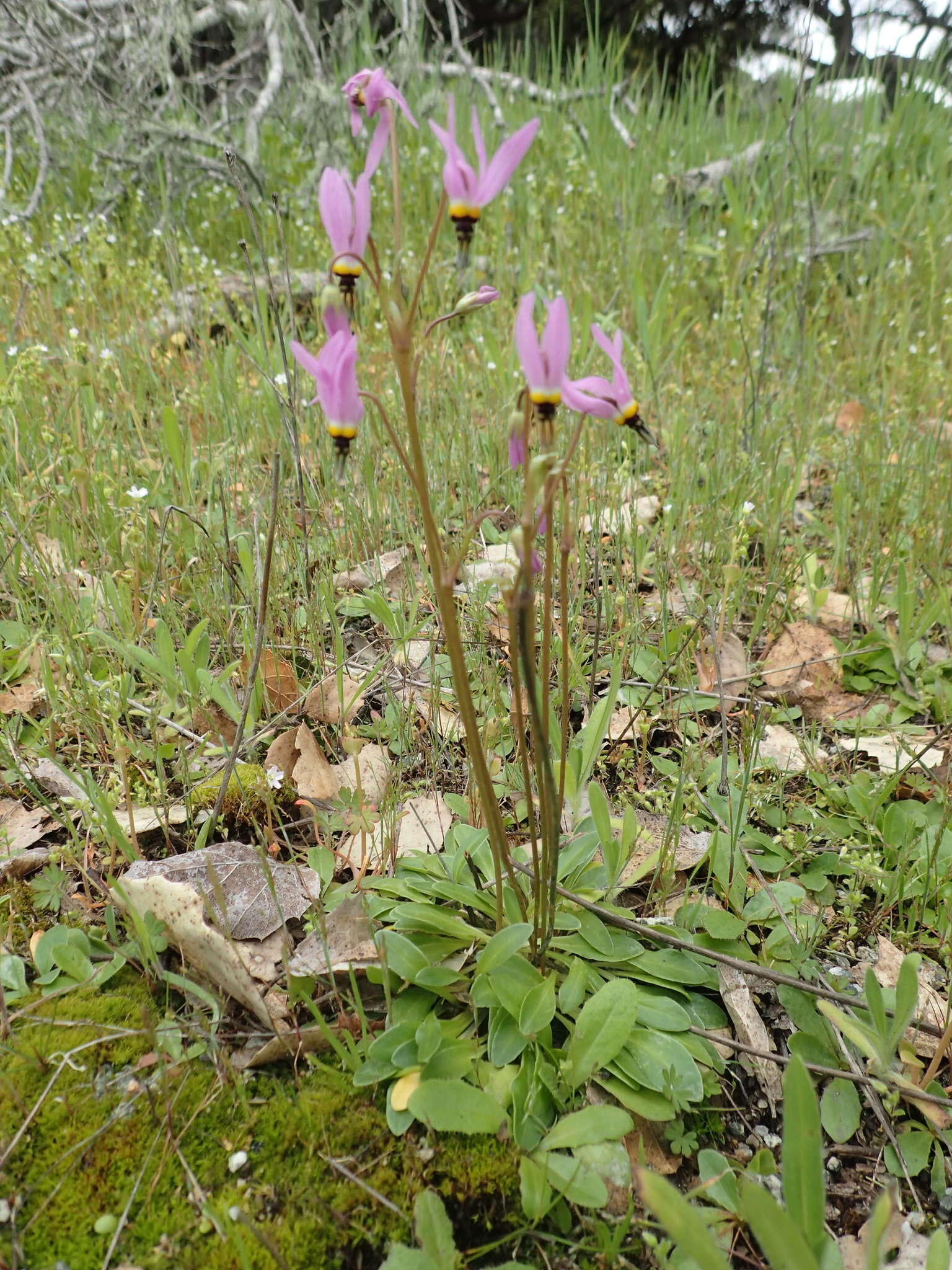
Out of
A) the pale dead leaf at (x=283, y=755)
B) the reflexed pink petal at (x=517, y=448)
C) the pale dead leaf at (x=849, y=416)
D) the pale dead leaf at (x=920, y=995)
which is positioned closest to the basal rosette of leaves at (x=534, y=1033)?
the pale dead leaf at (x=920, y=995)

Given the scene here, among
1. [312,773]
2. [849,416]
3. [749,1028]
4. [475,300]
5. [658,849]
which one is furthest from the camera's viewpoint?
[849,416]

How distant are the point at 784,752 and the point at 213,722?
1.30 meters

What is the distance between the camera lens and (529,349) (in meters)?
0.90

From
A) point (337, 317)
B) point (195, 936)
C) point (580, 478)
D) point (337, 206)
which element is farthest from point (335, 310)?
point (580, 478)

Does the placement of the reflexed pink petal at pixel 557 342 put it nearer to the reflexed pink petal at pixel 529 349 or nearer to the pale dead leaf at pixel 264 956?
the reflexed pink petal at pixel 529 349

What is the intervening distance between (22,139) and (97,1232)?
6382 mm

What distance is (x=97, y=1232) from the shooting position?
0.97m

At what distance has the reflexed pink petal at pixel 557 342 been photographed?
88cm

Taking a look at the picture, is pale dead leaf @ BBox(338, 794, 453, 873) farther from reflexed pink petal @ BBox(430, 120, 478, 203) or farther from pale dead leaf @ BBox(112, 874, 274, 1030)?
reflexed pink petal @ BBox(430, 120, 478, 203)

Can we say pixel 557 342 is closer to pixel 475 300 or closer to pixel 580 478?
pixel 475 300

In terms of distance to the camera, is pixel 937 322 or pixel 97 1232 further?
pixel 937 322

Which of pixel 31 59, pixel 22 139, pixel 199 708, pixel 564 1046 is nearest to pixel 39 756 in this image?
pixel 199 708

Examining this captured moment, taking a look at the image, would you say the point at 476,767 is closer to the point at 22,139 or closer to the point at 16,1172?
the point at 16,1172

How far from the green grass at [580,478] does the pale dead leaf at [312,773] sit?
11cm
